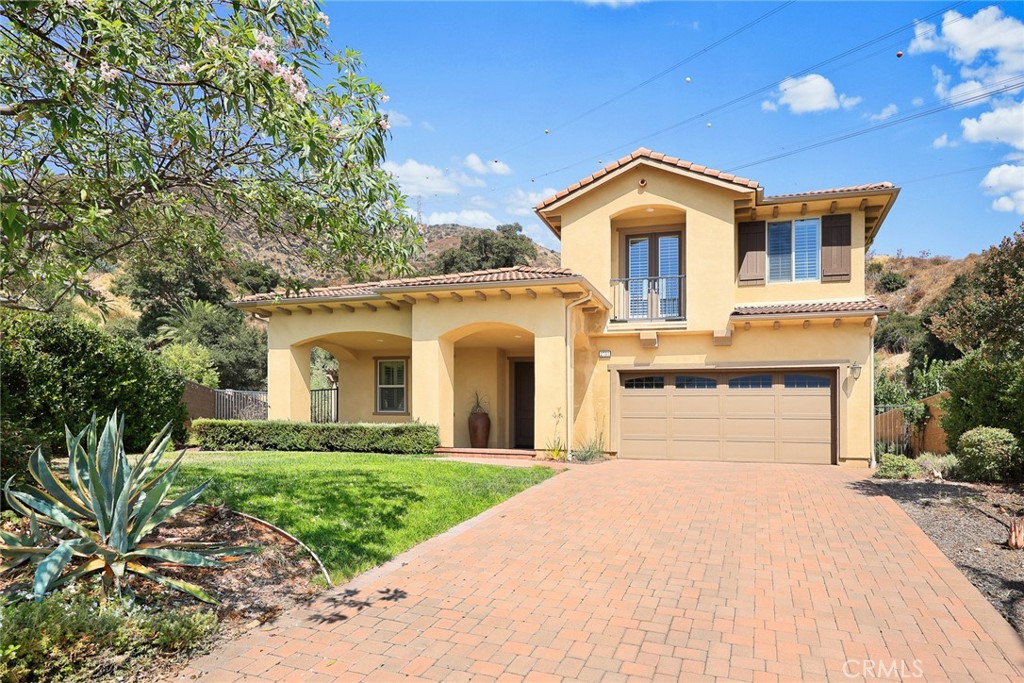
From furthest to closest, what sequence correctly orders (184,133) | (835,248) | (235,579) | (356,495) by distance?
(835,248), (356,495), (184,133), (235,579)

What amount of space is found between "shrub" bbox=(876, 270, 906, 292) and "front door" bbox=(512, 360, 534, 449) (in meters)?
34.2

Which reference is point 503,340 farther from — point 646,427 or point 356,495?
point 356,495

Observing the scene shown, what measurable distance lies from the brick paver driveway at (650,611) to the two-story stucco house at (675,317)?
20.5 feet

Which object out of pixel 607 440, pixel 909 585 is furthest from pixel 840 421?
pixel 909 585

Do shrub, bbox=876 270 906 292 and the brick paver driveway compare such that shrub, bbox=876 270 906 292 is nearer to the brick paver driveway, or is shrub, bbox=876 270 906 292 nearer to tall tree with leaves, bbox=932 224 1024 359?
tall tree with leaves, bbox=932 224 1024 359

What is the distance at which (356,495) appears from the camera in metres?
8.62

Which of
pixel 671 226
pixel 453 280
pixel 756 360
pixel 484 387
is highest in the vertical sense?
pixel 671 226

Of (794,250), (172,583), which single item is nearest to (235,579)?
(172,583)

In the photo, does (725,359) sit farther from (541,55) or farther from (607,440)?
(541,55)

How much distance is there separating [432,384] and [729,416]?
729 cm

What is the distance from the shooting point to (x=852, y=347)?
14133 mm

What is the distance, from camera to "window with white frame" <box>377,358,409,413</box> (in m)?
19.7

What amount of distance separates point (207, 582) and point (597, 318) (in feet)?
39.4

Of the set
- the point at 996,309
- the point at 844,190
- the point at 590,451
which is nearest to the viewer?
the point at 996,309
